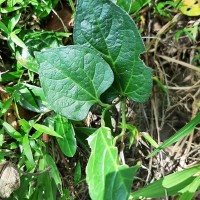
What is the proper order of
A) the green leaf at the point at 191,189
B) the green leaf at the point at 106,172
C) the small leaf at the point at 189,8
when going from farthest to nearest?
the small leaf at the point at 189,8, the green leaf at the point at 191,189, the green leaf at the point at 106,172

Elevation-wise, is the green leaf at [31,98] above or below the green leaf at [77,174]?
above

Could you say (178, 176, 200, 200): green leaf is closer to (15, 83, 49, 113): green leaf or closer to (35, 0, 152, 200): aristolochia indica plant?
(35, 0, 152, 200): aristolochia indica plant

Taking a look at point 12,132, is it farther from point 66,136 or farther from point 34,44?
point 34,44

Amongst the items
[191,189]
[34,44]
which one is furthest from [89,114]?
[191,189]

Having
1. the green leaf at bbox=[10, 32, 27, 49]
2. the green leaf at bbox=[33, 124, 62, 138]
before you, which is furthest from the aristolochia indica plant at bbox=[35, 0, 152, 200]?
the green leaf at bbox=[10, 32, 27, 49]

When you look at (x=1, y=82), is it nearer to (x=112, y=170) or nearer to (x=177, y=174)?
(x=112, y=170)

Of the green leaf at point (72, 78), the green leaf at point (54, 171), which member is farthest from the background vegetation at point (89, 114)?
the green leaf at point (72, 78)

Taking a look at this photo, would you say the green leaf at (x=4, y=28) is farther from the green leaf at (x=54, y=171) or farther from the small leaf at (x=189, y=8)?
the small leaf at (x=189, y=8)
